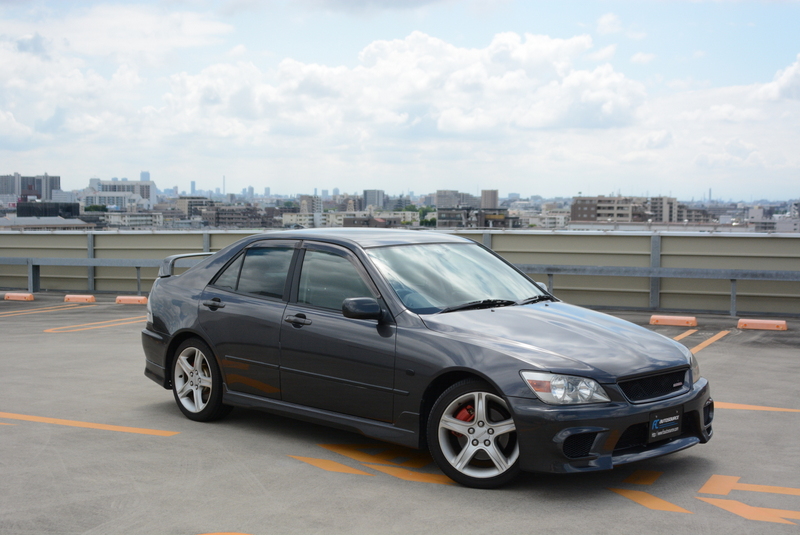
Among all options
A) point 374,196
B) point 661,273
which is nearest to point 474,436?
point 661,273

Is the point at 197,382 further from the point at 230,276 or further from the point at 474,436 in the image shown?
the point at 474,436

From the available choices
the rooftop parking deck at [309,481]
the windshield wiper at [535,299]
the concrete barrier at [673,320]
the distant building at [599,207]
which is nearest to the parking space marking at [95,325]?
the rooftop parking deck at [309,481]

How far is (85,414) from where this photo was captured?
6.95m

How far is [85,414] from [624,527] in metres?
4.68

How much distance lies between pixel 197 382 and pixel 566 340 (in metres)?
3.16

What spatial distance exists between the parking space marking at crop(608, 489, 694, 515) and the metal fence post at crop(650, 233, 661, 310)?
34.7ft

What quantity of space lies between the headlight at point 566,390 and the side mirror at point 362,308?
3.82 feet

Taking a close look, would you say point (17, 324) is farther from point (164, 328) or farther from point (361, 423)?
point (361, 423)

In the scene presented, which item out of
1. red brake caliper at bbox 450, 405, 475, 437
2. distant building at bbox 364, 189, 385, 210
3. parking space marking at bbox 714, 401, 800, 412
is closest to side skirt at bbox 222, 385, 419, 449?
red brake caliper at bbox 450, 405, 475, 437

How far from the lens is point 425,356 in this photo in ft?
16.7

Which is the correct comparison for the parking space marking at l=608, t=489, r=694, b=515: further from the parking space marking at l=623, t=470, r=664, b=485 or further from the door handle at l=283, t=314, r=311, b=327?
the door handle at l=283, t=314, r=311, b=327

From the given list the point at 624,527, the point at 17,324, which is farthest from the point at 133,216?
the point at 624,527

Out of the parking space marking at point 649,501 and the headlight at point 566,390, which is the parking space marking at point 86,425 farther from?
the parking space marking at point 649,501

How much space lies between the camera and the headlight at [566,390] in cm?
464
